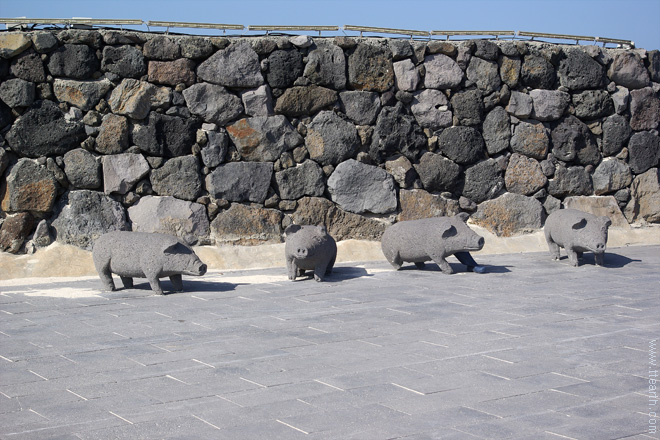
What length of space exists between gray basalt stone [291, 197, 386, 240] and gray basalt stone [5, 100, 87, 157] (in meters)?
2.98

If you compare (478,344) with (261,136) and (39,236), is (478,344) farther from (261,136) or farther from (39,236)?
(39,236)

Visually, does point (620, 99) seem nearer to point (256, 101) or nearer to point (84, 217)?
point (256, 101)

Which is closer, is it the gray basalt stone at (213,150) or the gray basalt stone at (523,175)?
the gray basalt stone at (213,150)

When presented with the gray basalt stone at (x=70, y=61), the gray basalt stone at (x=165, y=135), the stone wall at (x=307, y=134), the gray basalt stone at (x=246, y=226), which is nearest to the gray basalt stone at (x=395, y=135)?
the stone wall at (x=307, y=134)

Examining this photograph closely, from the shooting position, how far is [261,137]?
9.49 meters

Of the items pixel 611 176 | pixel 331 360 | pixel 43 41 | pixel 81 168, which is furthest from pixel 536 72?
pixel 331 360

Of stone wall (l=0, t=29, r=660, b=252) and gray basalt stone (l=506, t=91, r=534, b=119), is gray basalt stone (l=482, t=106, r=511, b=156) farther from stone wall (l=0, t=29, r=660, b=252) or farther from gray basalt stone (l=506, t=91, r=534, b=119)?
gray basalt stone (l=506, t=91, r=534, b=119)

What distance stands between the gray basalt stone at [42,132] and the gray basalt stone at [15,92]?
0.44 ft

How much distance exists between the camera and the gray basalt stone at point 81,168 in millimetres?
8820

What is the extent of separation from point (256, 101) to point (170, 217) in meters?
1.86

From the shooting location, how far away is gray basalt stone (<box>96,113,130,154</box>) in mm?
8938

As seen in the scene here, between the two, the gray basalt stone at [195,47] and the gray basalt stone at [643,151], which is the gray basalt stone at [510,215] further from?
the gray basalt stone at [195,47]

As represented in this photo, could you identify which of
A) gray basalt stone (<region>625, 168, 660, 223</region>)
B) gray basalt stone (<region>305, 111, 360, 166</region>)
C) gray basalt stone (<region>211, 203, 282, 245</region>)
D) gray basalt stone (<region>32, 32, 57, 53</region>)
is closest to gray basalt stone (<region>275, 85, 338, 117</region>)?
gray basalt stone (<region>305, 111, 360, 166</region>)

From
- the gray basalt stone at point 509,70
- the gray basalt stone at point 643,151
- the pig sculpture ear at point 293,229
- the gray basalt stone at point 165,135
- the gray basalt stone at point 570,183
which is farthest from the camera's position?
the gray basalt stone at point 643,151
